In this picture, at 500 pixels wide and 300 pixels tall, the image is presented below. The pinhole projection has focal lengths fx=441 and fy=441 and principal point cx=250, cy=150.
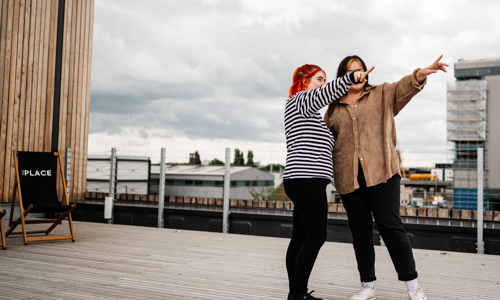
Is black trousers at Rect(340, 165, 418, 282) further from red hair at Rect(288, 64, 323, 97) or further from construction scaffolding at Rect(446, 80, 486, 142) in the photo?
construction scaffolding at Rect(446, 80, 486, 142)

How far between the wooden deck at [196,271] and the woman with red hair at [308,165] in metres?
0.56

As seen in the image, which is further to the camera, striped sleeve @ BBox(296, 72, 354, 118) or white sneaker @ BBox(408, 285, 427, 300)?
white sneaker @ BBox(408, 285, 427, 300)

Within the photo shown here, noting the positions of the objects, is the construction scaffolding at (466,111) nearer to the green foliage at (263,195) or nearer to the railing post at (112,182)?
the green foliage at (263,195)

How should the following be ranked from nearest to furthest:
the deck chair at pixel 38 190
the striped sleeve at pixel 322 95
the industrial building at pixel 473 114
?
the striped sleeve at pixel 322 95 < the deck chair at pixel 38 190 < the industrial building at pixel 473 114

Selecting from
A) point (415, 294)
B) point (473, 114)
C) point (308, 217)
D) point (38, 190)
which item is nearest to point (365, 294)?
point (415, 294)

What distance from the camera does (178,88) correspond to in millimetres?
14023

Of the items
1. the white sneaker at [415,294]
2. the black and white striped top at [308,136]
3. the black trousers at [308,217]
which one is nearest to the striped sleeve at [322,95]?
the black and white striped top at [308,136]

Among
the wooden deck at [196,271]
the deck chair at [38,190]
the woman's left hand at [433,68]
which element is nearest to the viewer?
the woman's left hand at [433,68]

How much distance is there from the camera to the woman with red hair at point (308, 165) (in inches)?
80.0

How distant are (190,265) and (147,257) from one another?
0.51m

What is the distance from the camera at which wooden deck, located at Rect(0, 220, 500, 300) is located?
8.52 ft

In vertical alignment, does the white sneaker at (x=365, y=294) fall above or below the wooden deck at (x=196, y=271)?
above

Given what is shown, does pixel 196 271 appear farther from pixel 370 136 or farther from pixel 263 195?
pixel 263 195

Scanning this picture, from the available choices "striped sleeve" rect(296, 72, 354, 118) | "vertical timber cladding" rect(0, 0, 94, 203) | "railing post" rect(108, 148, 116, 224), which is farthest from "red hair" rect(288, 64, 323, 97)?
"vertical timber cladding" rect(0, 0, 94, 203)
